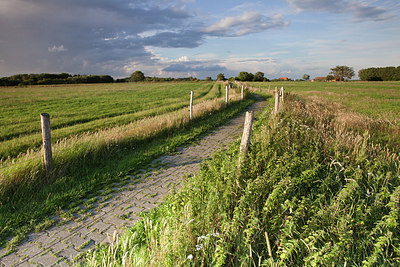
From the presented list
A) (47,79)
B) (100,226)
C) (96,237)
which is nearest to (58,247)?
(96,237)

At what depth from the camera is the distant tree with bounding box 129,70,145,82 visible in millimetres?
123363

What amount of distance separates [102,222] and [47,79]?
9688 cm

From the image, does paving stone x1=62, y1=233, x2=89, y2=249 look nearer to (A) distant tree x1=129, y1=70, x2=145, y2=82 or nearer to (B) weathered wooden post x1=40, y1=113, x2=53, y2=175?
(B) weathered wooden post x1=40, y1=113, x2=53, y2=175

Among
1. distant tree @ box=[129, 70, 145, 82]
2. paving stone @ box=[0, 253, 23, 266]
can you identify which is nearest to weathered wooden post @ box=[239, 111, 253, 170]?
paving stone @ box=[0, 253, 23, 266]

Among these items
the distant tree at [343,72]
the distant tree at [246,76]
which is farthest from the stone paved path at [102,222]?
the distant tree at [343,72]

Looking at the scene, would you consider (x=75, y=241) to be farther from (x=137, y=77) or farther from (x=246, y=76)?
(x=137, y=77)

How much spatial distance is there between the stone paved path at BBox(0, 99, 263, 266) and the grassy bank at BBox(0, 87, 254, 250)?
1.01 feet

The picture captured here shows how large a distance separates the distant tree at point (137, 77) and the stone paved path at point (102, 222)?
124 metres

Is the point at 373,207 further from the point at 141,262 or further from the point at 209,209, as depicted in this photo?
the point at 141,262

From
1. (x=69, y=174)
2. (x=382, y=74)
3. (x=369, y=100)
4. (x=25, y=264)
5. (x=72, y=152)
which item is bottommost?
(x=25, y=264)

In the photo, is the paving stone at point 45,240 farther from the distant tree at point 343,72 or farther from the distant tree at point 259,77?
the distant tree at point 343,72

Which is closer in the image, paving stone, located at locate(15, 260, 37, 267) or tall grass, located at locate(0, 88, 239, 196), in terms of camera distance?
paving stone, located at locate(15, 260, 37, 267)

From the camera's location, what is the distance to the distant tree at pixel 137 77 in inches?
4857

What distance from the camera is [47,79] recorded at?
83.2 meters
